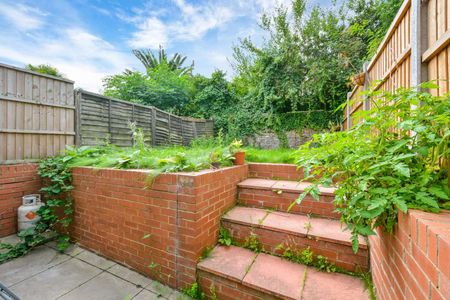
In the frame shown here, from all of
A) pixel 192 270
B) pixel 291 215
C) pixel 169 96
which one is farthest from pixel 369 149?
pixel 169 96

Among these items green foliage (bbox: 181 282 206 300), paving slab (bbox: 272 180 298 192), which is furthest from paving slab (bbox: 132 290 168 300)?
paving slab (bbox: 272 180 298 192)

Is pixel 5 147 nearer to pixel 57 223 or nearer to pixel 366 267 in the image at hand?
pixel 57 223

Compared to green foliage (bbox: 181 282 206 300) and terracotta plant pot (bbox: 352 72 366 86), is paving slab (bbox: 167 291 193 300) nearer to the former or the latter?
green foliage (bbox: 181 282 206 300)

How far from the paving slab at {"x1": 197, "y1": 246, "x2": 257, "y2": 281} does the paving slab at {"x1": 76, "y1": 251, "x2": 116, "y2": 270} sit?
4.24 ft

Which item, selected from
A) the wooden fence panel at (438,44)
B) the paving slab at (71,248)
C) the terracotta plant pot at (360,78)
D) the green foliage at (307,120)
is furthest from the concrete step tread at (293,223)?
the green foliage at (307,120)

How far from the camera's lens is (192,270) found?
74.1 inches

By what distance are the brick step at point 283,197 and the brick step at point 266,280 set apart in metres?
0.66

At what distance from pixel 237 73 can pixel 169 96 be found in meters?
3.80

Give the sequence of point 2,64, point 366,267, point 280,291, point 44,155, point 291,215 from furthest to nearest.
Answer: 1. point 44,155
2. point 2,64
3. point 291,215
4. point 366,267
5. point 280,291

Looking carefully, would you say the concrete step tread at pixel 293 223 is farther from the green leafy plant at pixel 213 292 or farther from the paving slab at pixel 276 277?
the green leafy plant at pixel 213 292

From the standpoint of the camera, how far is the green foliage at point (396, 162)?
0.90 meters

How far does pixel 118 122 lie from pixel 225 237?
4.39 m

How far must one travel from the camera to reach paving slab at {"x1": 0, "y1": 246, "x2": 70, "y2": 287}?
6.95 ft

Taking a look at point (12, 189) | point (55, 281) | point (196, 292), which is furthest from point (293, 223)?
point (12, 189)
